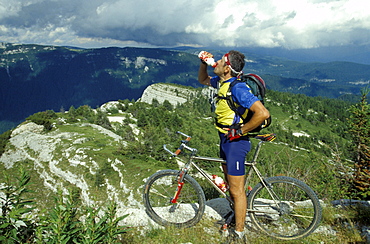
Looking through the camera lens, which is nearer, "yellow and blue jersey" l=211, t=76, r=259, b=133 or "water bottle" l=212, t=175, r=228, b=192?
"yellow and blue jersey" l=211, t=76, r=259, b=133

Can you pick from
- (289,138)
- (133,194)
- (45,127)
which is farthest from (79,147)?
(289,138)

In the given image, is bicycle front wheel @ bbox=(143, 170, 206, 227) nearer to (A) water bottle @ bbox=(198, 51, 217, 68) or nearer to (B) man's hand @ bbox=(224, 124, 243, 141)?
(B) man's hand @ bbox=(224, 124, 243, 141)

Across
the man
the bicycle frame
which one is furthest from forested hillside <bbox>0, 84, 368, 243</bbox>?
the man

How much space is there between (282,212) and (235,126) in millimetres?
2294

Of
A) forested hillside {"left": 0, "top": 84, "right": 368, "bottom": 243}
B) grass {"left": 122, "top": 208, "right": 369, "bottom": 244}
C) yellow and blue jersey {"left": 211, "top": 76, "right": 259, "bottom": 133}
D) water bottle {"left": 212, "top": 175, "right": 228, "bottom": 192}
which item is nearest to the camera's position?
yellow and blue jersey {"left": 211, "top": 76, "right": 259, "bottom": 133}

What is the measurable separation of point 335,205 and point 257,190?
262 centimetres

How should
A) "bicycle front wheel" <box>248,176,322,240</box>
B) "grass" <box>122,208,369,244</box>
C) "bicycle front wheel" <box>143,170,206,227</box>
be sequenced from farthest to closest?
"bicycle front wheel" <box>143,170,206,227</box>
"bicycle front wheel" <box>248,176,322,240</box>
"grass" <box>122,208,369,244</box>

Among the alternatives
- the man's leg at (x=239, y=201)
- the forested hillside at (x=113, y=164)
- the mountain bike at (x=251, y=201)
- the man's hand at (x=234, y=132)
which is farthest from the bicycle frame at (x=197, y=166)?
the forested hillside at (x=113, y=164)

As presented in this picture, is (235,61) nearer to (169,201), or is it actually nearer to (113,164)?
(169,201)

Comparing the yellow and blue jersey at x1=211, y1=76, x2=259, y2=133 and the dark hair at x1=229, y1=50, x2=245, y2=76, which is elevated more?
the dark hair at x1=229, y1=50, x2=245, y2=76

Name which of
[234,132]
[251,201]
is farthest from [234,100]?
[251,201]

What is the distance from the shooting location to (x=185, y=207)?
5.66m

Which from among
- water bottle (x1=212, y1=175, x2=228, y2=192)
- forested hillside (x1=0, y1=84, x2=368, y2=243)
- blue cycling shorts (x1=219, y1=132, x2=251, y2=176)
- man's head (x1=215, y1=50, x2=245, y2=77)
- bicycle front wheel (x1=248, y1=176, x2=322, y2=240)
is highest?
man's head (x1=215, y1=50, x2=245, y2=77)

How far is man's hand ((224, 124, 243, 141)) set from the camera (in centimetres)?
421
